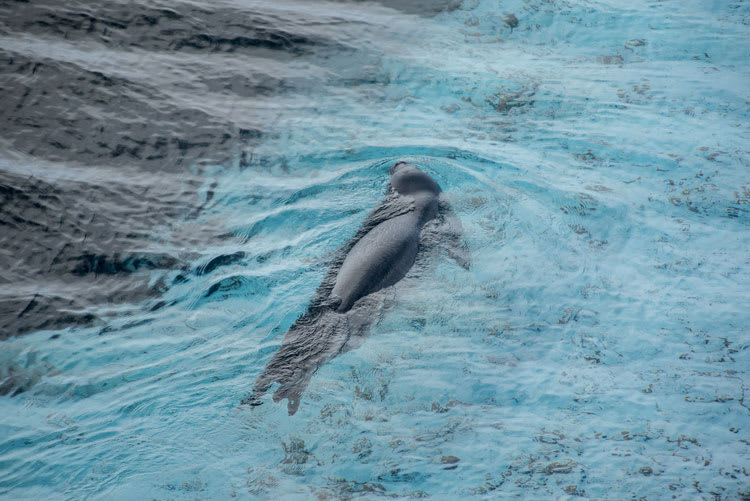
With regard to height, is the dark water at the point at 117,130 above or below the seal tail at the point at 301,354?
above

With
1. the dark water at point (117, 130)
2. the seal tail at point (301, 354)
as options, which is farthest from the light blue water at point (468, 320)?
the dark water at point (117, 130)

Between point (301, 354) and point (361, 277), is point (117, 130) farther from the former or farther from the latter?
point (301, 354)

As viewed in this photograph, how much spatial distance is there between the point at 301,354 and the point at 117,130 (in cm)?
426

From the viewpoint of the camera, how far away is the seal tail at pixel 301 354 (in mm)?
4125

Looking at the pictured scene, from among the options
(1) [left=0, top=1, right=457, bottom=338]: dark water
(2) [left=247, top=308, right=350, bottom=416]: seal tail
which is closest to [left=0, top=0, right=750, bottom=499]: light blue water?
(2) [left=247, top=308, right=350, bottom=416]: seal tail

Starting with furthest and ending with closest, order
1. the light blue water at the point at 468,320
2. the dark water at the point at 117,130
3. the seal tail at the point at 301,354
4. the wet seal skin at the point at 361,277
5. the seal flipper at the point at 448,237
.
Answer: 1. the dark water at the point at 117,130
2. the seal flipper at the point at 448,237
3. the wet seal skin at the point at 361,277
4. the seal tail at the point at 301,354
5. the light blue water at the point at 468,320

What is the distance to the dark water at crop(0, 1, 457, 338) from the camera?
17.7 feet

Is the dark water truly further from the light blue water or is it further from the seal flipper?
the seal flipper

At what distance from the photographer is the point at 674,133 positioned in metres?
6.80

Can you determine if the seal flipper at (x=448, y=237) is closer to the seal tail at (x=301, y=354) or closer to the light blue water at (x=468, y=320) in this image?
the light blue water at (x=468, y=320)

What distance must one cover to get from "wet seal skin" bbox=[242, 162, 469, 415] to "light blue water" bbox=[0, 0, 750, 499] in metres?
0.13

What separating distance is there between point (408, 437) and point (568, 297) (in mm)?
2043

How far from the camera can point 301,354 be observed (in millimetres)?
4371

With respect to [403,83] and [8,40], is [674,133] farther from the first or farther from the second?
[8,40]
